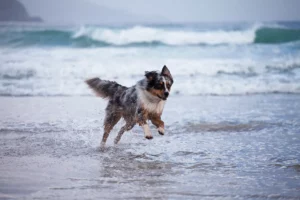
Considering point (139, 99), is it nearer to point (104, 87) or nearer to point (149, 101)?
point (149, 101)

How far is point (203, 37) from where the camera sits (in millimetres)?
30094

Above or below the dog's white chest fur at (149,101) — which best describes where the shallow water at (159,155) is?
below

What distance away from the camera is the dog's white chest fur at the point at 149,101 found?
669 cm

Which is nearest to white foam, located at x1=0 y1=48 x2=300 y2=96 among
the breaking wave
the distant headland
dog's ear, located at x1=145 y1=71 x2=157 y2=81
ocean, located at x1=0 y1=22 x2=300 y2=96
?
ocean, located at x1=0 y1=22 x2=300 y2=96

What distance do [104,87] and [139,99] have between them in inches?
39.3

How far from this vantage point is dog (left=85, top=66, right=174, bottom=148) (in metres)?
6.47

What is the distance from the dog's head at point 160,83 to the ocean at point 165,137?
2.78 feet

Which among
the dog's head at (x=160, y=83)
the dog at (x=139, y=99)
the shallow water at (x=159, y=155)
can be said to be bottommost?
the shallow water at (x=159, y=155)

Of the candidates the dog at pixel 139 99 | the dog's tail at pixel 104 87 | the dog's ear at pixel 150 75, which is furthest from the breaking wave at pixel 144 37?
the dog's ear at pixel 150 75

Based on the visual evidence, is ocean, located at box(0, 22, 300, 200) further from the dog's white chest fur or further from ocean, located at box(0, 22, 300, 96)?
the dog's white chest fur

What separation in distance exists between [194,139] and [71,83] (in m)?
7.62

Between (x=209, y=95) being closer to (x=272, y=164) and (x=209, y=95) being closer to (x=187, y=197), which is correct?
(x=272, y=164)

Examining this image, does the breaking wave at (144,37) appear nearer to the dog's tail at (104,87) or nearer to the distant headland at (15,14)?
the dog's tail at (104,87)

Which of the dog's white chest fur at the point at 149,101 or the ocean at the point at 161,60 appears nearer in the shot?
the dog's white chest fur at the point at 149,101
